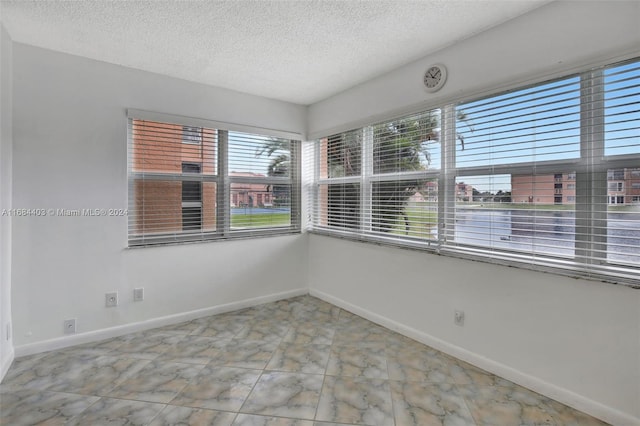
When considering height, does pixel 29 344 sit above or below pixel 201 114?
below

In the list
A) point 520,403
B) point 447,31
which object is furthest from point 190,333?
point 447,31

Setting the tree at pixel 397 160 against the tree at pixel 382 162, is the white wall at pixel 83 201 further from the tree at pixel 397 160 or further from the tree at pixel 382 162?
the tree at pixel 397 160

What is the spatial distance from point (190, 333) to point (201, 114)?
212 cm

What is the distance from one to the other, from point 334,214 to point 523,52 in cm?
226

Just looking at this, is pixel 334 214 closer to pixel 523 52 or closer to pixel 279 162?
pixel 279 162

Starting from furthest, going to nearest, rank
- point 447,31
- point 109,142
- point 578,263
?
1. point 109,142
2. point 447,31
3. point 578,263

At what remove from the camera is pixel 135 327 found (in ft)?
9.32

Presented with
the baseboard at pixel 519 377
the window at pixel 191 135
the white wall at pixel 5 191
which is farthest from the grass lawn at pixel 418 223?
the white wall at pixel 5 191

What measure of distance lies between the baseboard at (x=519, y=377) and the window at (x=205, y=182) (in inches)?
67.1

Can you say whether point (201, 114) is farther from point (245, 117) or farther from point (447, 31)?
point (447, 31)

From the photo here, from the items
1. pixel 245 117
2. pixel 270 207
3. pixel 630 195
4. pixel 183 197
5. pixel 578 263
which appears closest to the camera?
pixel 630 195

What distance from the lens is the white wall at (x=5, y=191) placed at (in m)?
2.13

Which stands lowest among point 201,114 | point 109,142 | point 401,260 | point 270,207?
point 401,260

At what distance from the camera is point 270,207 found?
3760 millimetres
